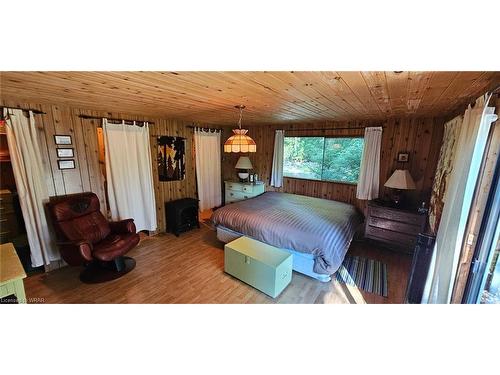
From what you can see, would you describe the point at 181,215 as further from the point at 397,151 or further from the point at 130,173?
the point at 397,151

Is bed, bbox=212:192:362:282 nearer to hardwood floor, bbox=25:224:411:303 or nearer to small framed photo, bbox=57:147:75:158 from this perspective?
hardwood floor, bbox=25:224:411:303

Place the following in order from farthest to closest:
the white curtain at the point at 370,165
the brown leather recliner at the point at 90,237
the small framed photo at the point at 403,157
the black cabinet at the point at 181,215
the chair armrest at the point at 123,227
→ the black cabinet at the point at 181,215, the white curtain at the point at 370,165, the small framed photo at the point at 403,157, the chair armrest at the point at 123,227, the brown leather recliner at the point at 90,237

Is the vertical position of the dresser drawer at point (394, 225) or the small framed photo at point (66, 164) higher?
→ the small framed photo at point (66, 164)

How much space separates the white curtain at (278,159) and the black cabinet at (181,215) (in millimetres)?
1836

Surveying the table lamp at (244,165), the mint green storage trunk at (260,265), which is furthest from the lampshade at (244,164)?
the mint green storage trunk at (260,265)

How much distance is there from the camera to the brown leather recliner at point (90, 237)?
2.40 meters

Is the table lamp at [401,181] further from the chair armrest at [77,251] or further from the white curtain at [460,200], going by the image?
the chair armrest at [77,251]

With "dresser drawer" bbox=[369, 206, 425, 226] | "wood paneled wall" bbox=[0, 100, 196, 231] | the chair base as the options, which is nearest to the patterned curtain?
"dresser drawer" bbox=[369, 206, 425, 226]

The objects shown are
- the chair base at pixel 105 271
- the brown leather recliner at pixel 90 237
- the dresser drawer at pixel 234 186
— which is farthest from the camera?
the dresser drawer at pixel 234 186

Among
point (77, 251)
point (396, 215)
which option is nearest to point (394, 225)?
point (396, 215)

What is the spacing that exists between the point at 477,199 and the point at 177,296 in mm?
2707

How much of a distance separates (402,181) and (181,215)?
370 centimetres

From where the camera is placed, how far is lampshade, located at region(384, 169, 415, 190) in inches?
121

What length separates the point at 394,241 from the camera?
10.5ft
